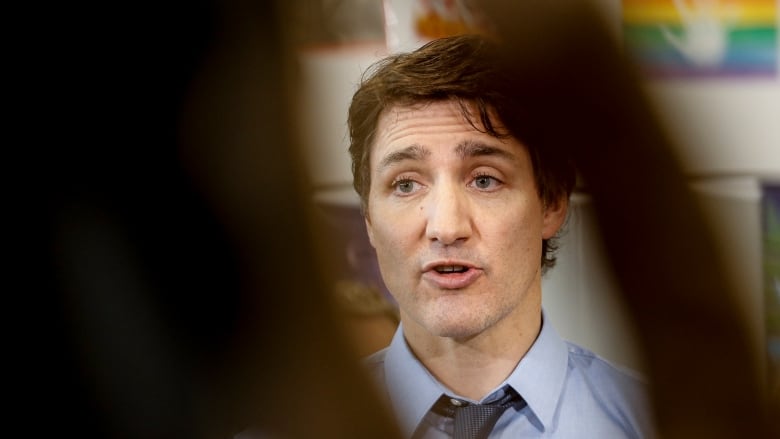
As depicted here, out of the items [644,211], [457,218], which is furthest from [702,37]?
[457,218]

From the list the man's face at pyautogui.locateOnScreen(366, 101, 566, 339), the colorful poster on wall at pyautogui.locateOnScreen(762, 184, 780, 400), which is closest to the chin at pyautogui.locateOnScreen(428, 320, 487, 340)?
the man's face at pyautogui.locateOnScreen(366, 101, 566, 339)

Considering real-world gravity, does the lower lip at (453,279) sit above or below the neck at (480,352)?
above

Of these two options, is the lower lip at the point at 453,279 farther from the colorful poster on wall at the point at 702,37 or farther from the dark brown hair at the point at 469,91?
the colorful poster on wall at the point at 702,37

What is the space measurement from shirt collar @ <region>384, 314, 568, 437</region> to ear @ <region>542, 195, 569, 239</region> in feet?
0.27

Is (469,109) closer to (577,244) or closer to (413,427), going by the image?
(577,244)

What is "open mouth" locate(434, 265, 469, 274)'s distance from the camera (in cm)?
82

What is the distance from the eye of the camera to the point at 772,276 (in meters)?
0.82

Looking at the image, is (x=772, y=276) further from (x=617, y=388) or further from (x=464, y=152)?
(x=464, y=152)

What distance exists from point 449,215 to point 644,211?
175mm

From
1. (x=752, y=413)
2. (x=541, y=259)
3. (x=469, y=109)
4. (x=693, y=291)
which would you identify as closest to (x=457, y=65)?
(x=469, y=109)

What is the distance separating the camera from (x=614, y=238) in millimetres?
833

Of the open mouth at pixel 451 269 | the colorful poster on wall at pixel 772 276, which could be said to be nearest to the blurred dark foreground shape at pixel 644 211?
the colorful poster on wall at pixel 772 276

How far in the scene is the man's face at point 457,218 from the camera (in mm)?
799

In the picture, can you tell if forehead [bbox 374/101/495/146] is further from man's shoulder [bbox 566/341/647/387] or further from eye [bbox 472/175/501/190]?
man's shoulder [bbox 566/341/647/387]
